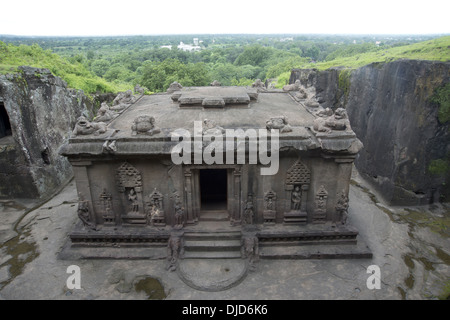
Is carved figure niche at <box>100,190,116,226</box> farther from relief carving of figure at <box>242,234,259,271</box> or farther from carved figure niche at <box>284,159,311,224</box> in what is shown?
carved figure niche at <box>284,159,311,224</box>

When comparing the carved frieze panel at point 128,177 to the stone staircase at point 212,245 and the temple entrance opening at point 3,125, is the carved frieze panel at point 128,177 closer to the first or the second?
the stone staircase at point 212,245

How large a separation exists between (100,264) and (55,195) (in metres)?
5.11

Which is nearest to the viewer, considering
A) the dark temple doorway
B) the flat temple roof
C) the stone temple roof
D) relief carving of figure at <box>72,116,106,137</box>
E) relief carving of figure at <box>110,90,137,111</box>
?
the stone temple roof

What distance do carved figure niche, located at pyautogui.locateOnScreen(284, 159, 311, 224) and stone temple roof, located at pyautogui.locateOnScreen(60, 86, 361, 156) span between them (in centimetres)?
74

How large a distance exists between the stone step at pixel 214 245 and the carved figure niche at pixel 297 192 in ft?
5.23

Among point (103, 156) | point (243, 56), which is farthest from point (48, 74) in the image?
point (243, 56)

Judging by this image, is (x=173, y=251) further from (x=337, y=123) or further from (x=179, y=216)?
(x=337, y=123)

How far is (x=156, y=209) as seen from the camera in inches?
344

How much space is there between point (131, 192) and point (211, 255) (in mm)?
2750

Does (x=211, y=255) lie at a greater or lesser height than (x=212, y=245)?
lesser

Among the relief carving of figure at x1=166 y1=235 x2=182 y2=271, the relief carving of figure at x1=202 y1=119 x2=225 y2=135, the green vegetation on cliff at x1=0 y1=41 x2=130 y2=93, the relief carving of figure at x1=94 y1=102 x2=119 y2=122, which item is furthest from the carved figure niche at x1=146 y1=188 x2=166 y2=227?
the green vegetation on cliff at x1=0 y1=41 x2=130 y2=93

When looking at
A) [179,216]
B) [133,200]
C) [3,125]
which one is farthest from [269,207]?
[3,125]

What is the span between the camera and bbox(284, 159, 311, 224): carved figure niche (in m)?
8.43
